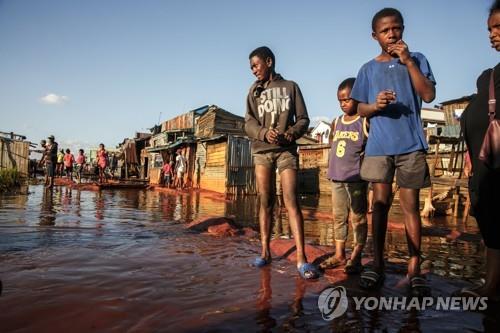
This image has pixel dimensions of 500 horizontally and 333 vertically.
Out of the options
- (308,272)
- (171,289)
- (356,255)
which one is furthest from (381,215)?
(171,289)

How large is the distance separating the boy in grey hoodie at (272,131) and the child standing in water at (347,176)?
0.49m

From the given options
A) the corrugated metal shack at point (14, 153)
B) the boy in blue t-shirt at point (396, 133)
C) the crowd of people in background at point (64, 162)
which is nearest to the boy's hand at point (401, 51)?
the boy in blue t-shirt at point (396, 133)

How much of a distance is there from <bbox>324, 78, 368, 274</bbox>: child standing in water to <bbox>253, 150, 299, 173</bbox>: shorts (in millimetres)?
539

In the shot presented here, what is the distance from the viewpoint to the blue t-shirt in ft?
8.54

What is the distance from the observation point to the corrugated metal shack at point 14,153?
21422mm

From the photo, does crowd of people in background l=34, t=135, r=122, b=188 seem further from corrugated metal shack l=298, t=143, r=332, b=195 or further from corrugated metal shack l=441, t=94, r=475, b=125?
corrugated metal shack l=441, t=94, r=475, b=125

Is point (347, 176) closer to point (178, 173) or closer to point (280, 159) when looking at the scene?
point (280, 159)

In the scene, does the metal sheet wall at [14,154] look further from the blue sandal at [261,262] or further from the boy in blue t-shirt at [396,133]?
the boy in blue t-shirt at [396,133]

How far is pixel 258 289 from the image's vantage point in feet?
7.91

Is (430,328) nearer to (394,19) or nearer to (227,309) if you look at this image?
(227,309)

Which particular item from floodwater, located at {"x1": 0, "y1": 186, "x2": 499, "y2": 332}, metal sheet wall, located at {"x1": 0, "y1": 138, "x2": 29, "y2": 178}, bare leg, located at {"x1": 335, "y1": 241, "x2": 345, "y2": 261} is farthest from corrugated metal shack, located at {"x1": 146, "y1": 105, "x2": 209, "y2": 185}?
bare leg, located at {"x1": 335, "y1": 241, "x2": 345, "y2": 261}

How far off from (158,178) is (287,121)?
83.9 ft

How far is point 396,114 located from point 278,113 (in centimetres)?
99

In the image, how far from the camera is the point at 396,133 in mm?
2641
